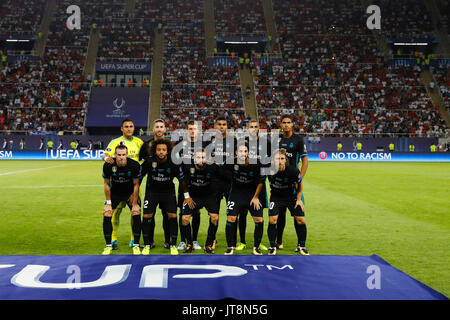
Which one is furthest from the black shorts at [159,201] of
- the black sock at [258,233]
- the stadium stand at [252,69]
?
the stadium stand at [252,69]

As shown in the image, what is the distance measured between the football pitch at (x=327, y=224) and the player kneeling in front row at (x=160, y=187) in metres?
0.41

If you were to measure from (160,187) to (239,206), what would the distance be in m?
1.35

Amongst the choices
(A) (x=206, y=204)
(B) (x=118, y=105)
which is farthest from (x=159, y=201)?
(B) (x=118, y=105)

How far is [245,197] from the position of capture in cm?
638

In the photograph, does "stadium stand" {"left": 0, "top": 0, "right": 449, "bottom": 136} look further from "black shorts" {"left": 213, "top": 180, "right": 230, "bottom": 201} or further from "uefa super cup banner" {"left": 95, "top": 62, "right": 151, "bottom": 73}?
"black shorts" {"left": 213, "top": 180, "right": 230, "bottom": 201}

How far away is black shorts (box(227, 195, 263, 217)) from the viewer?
6275 millimetres

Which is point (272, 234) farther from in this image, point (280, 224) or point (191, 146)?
point (191, 146)

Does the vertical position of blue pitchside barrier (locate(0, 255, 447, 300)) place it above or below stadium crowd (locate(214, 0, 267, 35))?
below

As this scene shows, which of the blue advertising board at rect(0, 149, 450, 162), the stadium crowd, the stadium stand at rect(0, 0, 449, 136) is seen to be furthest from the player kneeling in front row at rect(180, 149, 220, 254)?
the stadium crowd

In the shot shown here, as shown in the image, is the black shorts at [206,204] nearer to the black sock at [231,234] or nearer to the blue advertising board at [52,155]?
the black sock at [231,234]

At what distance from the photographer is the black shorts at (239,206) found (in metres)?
6.28

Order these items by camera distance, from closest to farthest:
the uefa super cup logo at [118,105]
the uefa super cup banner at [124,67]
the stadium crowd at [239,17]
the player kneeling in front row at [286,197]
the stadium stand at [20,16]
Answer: the player kneeling in front row at [286,197] → the uefa super cup logo at [118,105] → the uefa super cup banner at [124,67] → the stadium stand at [20,16] → the stadium crowd at [239,17]

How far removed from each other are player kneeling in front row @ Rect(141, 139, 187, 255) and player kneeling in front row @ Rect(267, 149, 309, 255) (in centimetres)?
148
